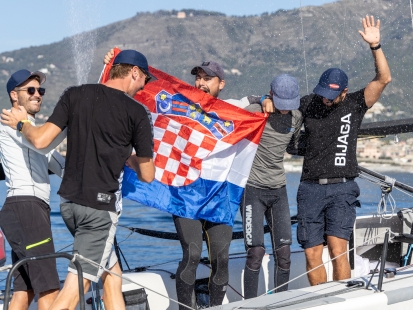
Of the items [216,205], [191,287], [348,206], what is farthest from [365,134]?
[191,287]

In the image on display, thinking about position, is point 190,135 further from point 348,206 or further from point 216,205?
point 348,206

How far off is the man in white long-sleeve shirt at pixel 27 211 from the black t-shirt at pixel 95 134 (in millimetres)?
436

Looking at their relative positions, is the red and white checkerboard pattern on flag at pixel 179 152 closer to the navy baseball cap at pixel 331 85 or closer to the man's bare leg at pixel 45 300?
the navy baseball cap at pixel 331 85

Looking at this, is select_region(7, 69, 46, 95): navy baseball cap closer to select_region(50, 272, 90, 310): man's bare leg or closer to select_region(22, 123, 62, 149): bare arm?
select_region(22, 123, 62, 149): bare arm

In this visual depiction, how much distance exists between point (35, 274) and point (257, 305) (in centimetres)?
137

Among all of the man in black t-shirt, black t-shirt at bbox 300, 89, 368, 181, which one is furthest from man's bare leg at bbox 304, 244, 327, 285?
black t-shirt at bbox 300, 89, 368, 181

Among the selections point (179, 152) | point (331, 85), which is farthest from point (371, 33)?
point (179, 152)

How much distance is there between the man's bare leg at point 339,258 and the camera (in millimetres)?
5605

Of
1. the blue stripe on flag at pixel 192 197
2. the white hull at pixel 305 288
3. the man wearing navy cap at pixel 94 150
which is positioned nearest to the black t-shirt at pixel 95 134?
the man wearing navy cap at pixel 94 150

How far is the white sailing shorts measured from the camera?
14.0 ft

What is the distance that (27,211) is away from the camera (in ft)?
15.3

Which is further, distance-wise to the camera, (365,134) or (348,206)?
(365,134)

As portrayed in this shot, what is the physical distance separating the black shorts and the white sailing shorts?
395 millimetres

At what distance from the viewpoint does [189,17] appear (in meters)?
144
